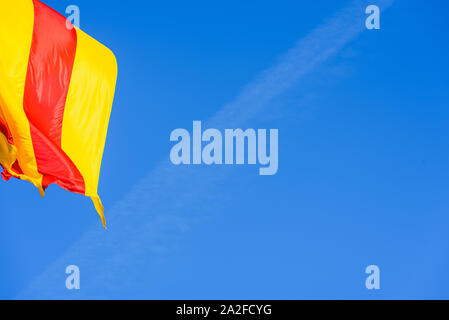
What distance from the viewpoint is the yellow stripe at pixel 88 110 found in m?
7.69

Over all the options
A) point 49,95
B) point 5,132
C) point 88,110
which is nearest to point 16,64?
point 49,95

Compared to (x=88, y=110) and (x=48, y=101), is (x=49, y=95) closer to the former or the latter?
(x=48, y=101)

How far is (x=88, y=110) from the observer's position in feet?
26.0

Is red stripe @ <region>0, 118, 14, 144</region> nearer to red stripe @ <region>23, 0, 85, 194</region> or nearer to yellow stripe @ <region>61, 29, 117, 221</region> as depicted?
red stripe @ <region>23, 0, 85, 194</region>

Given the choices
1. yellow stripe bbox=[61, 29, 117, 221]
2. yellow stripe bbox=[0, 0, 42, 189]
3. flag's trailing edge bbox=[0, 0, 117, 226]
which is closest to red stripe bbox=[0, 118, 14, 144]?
flag's trailing edge bbox=[0, 0, 117, 226]

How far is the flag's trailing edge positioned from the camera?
23.5 feet

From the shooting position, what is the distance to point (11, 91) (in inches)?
278

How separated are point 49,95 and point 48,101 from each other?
2.7 inches

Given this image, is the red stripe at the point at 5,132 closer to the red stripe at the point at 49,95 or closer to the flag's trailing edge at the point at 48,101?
the flag's trailing edge at the point at 48,101

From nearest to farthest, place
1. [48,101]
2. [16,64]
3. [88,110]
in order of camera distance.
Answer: [16,64]
[48,101]
[88,110]
